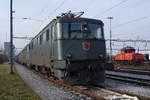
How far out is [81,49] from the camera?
356 inches

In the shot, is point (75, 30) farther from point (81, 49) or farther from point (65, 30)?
point (81, 49)

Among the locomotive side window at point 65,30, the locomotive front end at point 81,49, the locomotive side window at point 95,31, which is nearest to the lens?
the locomotive front end at point 81,49

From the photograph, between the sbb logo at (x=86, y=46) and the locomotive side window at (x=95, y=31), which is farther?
the locomotive side window at (x=95, y=31)

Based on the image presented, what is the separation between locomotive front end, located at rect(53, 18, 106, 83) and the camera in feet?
28.8

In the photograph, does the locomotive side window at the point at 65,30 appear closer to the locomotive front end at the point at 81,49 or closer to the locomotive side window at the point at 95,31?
the locomotive front end at the point at 81,49

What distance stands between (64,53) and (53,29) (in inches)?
67.7

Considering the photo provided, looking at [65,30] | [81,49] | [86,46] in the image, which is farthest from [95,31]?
[65,30]

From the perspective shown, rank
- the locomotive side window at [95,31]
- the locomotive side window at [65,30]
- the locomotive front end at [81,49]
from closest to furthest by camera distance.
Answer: the locomotive front end at [81,49] → the locomotive side window at [65,30] → the locomotive side window at [95,31]

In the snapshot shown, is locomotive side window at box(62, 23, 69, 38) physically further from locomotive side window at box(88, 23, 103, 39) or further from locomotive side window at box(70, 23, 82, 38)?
locomotive side window at box(88, 23, 103, 39)

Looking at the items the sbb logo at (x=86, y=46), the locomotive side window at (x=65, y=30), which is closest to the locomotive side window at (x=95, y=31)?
the sbb logo at (x=86, y=46)

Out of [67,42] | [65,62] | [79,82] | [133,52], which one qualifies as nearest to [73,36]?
[67,42]

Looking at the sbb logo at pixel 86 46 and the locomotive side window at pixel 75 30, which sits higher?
the locomotive side window at pixel 75 30

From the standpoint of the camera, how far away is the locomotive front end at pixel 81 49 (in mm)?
8766

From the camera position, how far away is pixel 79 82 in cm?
875
